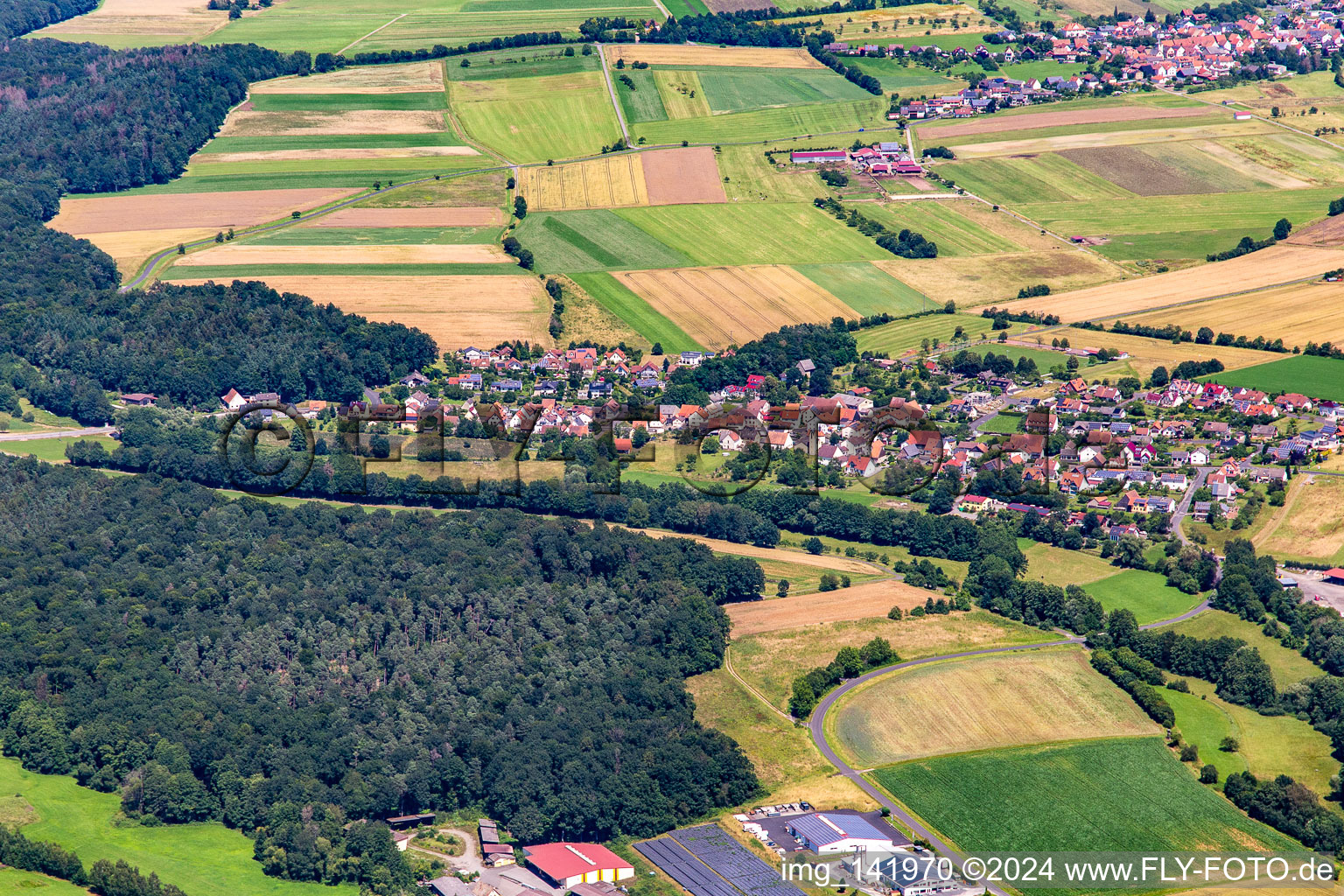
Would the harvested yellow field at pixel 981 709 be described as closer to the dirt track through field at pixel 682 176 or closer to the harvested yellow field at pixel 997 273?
the harvested yellow field at pixel 997 273

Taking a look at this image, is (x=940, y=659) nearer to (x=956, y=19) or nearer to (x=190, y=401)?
(x=190, y=401)

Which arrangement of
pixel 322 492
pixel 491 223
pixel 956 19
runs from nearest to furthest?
pixel 322 492 < pixel 491 223 < pixel 956 19

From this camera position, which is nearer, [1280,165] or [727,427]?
[727,427]

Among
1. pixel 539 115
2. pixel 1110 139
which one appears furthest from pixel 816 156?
pixel 1110 139

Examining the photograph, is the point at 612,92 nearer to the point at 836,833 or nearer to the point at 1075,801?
the point at 1075,801

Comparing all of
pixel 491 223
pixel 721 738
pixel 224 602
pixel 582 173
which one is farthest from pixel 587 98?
pixel 721 738

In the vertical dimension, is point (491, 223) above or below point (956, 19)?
below

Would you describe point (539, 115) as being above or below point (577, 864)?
above
